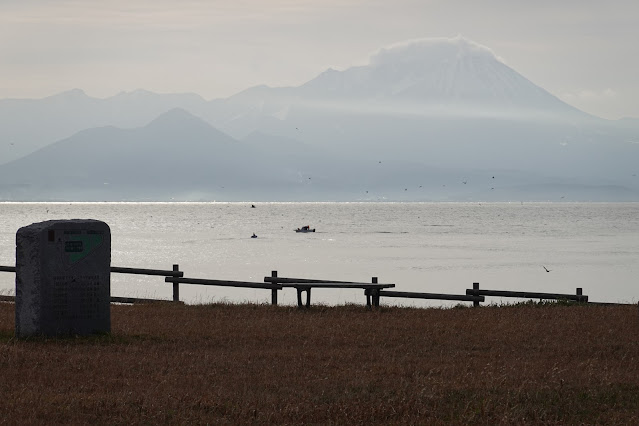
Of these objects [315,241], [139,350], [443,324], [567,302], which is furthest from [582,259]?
[139,350]

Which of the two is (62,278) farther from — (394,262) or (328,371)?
(394,262)

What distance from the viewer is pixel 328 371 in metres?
16.0

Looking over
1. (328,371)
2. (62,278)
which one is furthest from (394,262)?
(328,371)

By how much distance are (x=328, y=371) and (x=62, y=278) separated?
6.34 metres

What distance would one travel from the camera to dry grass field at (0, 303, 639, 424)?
501 inches

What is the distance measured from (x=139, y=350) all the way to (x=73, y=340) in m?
1.89

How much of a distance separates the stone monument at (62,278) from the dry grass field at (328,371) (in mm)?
488

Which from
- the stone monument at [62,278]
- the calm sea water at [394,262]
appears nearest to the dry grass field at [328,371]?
the stone monument at [62,278]

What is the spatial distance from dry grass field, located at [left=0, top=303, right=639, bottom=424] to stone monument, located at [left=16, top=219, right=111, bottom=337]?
0.49 m

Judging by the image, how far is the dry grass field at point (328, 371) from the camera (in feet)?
41.7

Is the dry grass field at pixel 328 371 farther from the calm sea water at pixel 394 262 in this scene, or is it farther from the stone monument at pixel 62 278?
the calm sea water at pixel 394 262

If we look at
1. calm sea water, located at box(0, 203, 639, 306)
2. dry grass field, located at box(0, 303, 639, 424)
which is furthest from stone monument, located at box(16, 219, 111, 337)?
calm sea water, located at box(0, 203, 639, 306)

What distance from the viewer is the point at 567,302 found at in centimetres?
2914

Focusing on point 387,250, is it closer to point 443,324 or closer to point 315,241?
point 315,241
